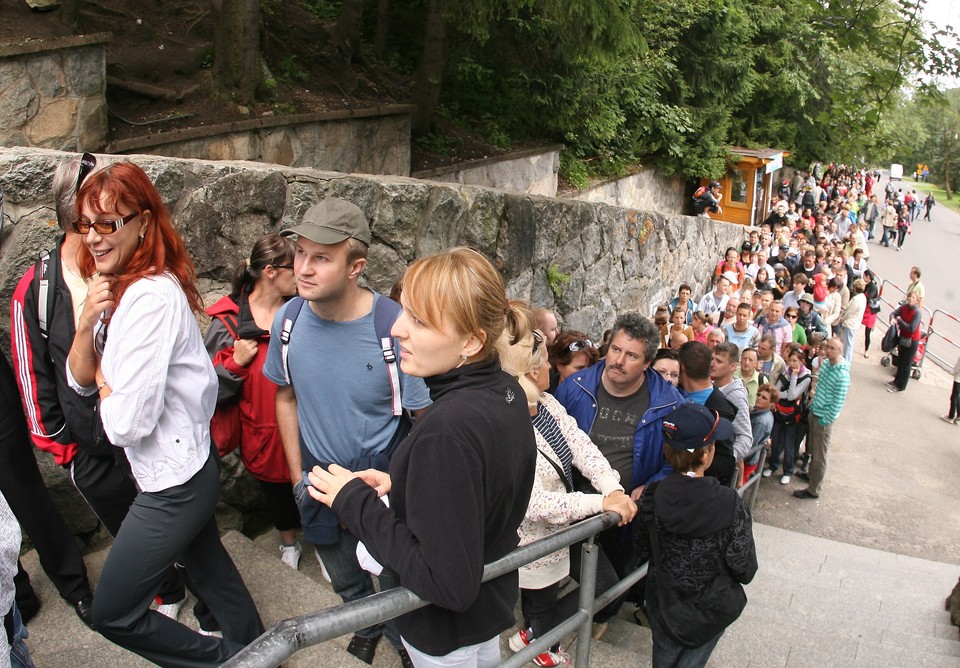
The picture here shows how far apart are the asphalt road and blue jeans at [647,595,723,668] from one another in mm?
4679

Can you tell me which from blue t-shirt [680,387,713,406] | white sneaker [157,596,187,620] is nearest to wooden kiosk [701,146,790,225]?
blue t-shirt [680,387,713,406]

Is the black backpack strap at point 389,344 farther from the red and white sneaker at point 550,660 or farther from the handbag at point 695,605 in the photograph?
the red and white sneaker at point 550,660

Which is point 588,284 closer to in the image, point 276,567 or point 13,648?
point 276,567

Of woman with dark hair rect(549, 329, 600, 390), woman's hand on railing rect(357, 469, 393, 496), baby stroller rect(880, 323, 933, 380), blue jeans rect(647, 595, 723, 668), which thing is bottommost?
baby stroller rect(880, 323, 933, 380)

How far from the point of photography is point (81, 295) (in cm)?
246

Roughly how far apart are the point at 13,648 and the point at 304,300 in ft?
4.49

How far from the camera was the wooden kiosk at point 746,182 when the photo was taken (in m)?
21.6

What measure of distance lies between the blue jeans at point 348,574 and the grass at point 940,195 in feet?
219

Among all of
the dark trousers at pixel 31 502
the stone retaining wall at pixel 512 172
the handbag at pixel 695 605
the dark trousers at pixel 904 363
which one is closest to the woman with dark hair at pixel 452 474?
the handbag at pixel 695 605

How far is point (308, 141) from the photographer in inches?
319

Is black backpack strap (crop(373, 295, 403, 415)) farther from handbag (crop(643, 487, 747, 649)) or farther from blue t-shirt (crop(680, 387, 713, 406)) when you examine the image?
blue t-shirt (crop(680, 387, 713, 406))

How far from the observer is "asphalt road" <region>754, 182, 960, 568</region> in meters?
7.41

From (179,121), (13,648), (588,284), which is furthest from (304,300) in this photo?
(179,121)

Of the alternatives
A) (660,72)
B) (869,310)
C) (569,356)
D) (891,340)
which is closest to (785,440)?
(569,356)
